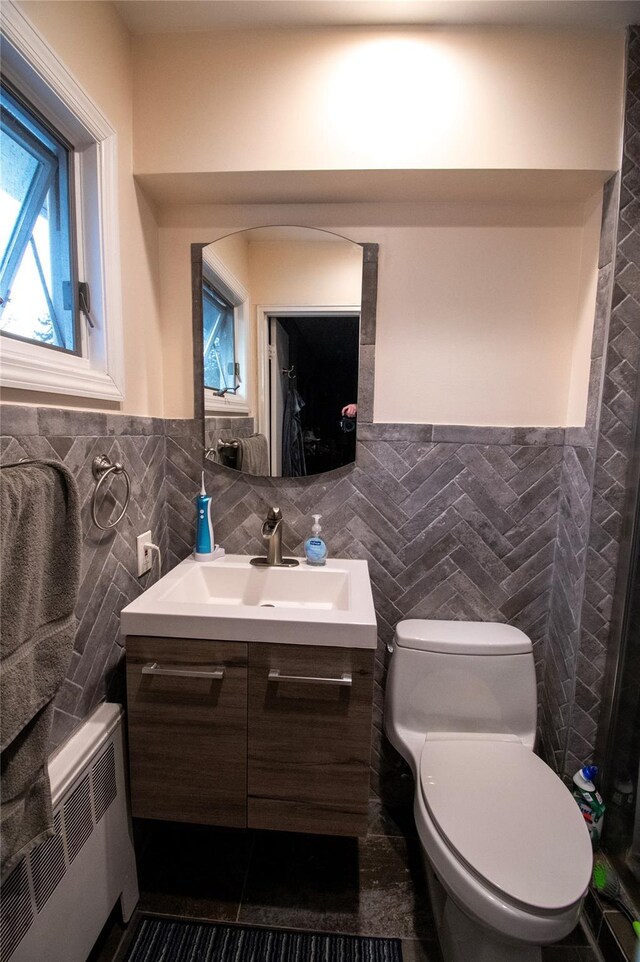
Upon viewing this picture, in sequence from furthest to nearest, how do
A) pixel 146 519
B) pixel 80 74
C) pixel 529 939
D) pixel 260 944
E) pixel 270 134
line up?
pixel 146 519, pixel 270 134, pixel 260 944, pixel 80 74, pixel 529 939

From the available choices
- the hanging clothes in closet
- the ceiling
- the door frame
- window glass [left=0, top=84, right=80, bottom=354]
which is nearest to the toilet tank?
the hanging clothes in closet

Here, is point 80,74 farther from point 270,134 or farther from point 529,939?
point 529,939

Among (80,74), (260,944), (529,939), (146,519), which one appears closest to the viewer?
(529,939)

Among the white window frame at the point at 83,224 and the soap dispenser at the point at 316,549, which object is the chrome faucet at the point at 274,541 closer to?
the soap dispenser at the point at 316,549

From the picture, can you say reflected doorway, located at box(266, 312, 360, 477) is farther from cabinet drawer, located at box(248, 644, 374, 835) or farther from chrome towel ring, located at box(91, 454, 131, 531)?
cabinet drawer, located at box(248, 644, 374, 835)

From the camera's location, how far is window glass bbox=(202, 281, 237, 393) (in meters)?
1.48

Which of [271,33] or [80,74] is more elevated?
[271,33]

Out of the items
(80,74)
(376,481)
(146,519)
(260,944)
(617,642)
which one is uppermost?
(80,74)

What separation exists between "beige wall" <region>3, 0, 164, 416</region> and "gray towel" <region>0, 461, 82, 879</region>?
0.82ft

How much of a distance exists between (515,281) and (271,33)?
3.49 feet

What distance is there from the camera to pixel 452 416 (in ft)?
4.83

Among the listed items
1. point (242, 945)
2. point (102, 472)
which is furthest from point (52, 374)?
point (242, 945)

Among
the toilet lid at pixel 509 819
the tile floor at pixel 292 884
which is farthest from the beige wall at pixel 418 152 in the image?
the tile floor at pixel 292 884

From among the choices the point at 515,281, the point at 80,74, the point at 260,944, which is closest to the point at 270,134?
the point at 80,74
